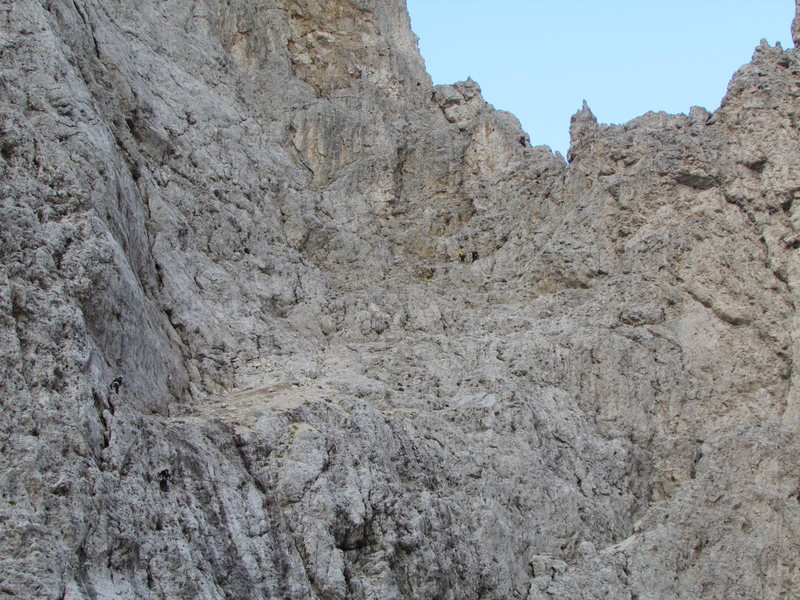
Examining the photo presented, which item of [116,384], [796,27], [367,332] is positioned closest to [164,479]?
[116,384]

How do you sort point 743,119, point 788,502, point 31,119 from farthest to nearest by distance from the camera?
point 743,119
point 788,502
point 31,119

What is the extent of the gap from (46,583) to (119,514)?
6.33 feet

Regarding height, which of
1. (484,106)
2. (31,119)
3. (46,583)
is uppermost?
(484,106)

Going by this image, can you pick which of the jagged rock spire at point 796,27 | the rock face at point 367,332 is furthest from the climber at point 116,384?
the jagged rock spire at point 796,27

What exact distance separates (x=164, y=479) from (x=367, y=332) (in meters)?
11.2

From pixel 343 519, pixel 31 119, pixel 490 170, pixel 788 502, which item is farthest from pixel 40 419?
pixel 490 170

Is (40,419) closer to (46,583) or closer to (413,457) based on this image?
(46,583)

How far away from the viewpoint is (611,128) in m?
31.4

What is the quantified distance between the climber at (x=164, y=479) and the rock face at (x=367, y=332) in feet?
0.57

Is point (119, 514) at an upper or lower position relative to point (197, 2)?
lower

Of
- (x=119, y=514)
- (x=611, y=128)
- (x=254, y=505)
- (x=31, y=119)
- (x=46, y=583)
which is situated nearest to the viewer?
(x=46, y=583)

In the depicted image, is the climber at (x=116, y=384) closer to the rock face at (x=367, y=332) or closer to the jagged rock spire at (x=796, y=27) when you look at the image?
the rock face at (x=367, y=332)

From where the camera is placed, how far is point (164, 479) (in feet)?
52.4

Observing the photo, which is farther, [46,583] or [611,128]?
[611,128]
